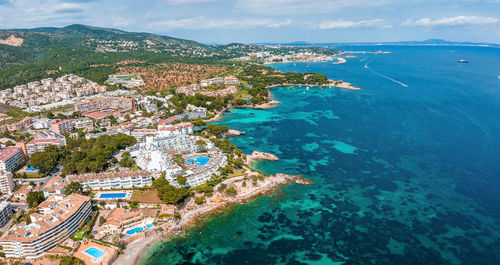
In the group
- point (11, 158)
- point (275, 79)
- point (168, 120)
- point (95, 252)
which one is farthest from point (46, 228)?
point (275, 79)

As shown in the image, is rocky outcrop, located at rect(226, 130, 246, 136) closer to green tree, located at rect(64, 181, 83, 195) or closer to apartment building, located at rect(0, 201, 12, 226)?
green tree, located at rect(64, 181, 83, 195)

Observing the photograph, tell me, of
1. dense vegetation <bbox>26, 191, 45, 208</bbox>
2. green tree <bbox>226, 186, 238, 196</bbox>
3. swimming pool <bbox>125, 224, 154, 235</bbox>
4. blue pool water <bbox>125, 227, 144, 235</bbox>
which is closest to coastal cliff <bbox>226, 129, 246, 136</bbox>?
green tree <bbox>226, 186, 238, 196</bbox>

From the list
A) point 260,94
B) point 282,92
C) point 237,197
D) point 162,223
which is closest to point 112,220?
point 162,223

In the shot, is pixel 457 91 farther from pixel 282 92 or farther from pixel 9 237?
pixel 9 237

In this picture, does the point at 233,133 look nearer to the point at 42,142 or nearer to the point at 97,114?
the point at 42,142

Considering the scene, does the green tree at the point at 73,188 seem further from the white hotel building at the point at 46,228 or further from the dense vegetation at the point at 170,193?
the dense vegetation at the point at 170,193
